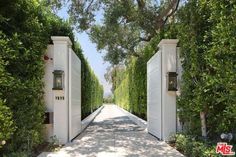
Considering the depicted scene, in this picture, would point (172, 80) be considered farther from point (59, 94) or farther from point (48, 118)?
point (48, 118)

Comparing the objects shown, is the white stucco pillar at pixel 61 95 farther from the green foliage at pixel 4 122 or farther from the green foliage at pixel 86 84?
the green foliage at pixel 4 122

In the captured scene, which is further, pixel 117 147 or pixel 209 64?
pixel 117 147

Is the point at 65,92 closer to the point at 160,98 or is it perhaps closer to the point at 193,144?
the point at 160,98

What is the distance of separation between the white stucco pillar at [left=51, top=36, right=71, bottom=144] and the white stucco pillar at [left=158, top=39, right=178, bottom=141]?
285 cm

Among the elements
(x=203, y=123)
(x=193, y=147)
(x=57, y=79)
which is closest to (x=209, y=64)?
(x=193, y=147)

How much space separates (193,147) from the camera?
8508 mm

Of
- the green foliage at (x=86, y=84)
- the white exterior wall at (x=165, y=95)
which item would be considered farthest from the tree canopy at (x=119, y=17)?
the white exterior wall at (x=165, y=95)

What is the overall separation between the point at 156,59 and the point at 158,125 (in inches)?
83.5

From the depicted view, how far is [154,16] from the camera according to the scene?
1920cm

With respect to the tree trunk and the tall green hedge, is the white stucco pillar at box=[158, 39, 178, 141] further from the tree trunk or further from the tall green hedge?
the tall green hedge

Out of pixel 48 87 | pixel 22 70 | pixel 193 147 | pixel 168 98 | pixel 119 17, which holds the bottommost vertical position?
pixel 193 147

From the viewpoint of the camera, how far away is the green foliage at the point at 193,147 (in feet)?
24.1

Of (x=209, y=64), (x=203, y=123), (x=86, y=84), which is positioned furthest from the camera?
(x=86, y=84)

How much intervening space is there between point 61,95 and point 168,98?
123 inches
